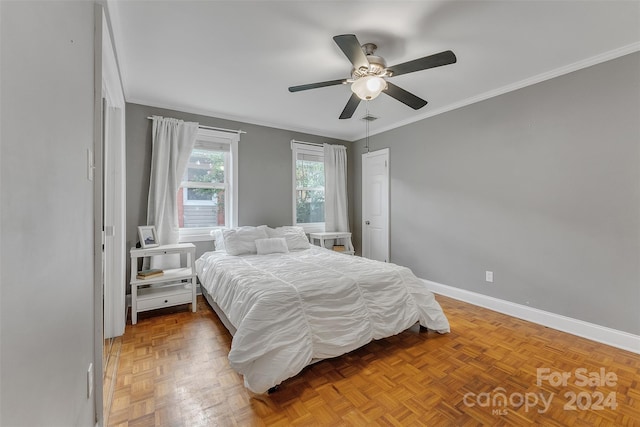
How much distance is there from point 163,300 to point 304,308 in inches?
75.3

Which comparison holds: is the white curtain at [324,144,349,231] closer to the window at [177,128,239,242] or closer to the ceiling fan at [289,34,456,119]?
the window at [177,128,239,242]

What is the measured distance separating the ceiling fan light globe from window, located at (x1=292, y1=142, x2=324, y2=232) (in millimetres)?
2403

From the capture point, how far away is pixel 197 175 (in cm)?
372

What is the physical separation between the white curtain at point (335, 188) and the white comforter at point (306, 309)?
2035 millimetres

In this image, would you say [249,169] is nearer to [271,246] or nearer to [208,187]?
[208,187]

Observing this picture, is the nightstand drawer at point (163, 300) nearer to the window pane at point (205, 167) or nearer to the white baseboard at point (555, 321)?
the window pane at point (205, 167)

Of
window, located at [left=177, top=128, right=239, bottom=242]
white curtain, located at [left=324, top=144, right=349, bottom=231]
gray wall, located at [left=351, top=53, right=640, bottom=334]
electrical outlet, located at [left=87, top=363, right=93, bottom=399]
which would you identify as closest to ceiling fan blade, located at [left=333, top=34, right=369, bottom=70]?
gray wall, located at [left=351, top=53, right=640, bottom=334]

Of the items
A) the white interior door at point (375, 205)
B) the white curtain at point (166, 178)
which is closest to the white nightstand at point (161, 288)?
the white curtain at point (166, 178)

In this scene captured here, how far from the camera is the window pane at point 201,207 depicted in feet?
11.9

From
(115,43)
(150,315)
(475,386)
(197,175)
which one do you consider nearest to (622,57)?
(475,386)

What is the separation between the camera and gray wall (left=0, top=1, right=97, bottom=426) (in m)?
0.60

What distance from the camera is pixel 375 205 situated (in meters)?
4.68

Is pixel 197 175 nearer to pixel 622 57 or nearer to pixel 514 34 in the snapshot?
pixel 514 34

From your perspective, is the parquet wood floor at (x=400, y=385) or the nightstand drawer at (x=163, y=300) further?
the nightstand drawer at (x=163, y=300)
